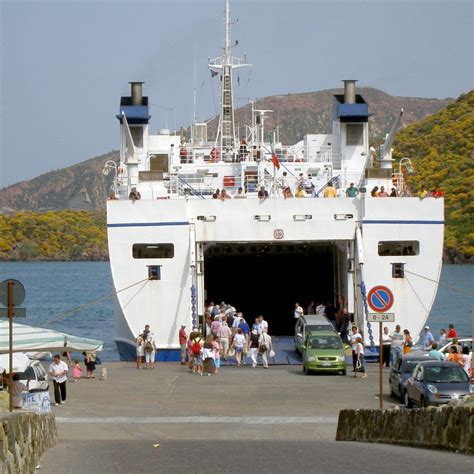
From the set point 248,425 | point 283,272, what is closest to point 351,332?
point 248,425

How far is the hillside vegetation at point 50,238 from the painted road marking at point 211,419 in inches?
5841

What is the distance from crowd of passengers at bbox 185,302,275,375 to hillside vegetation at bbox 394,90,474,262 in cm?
7039

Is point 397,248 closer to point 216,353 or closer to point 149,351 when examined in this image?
point 216,353

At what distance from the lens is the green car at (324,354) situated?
31000 mm

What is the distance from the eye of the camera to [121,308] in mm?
34406

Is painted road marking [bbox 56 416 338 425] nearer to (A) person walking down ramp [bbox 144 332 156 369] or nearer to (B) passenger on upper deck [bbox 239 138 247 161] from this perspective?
(A) person walking down ramp [bbox 144 332 156 369]

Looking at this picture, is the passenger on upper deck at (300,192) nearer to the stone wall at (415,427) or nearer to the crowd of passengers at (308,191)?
the crowd of passengers at (308,191)

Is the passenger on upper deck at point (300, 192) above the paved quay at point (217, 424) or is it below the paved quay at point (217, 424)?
above

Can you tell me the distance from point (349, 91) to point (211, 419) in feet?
65.9

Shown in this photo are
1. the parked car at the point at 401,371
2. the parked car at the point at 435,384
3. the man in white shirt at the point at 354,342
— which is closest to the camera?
the parked car at the point at 435,384

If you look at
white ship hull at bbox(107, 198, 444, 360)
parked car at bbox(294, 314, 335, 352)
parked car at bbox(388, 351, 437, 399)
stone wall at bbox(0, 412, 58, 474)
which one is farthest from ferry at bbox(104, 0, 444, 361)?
stone wall at bbox(0, 412, 58, 474)

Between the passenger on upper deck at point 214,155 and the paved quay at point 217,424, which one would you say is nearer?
the paved quay at point 217,424

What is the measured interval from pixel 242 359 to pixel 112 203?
5472 millimetres

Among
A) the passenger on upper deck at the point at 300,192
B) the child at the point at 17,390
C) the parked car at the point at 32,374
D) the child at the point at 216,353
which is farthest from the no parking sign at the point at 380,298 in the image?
the passenger on upper deck at the point at 300,192
